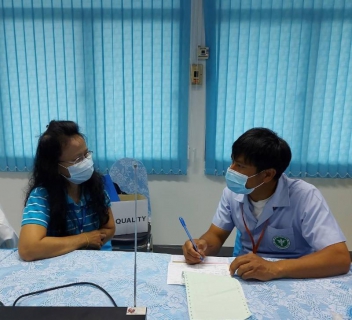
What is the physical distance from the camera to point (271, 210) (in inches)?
49.9

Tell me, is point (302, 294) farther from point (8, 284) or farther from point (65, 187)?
point (65, 187)

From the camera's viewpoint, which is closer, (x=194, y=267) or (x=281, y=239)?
(x=194, y=267)

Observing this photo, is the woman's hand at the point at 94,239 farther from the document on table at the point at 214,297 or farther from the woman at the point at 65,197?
the document on table at the point at 214,297

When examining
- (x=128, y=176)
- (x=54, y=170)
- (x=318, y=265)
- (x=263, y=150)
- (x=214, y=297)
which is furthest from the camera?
(x=128, y=176)

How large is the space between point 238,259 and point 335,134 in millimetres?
1862

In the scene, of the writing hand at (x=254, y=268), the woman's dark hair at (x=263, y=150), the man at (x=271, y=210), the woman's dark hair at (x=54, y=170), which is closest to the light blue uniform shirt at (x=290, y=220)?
the man at (x=271, y=210)

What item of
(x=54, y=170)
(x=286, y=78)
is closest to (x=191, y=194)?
(x=286, y=78)

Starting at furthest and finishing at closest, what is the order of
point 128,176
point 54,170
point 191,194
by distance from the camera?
point 191,194 < point 128,176 < point 54,170

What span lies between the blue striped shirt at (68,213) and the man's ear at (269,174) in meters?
0.79

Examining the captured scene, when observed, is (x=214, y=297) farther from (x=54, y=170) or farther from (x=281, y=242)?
(x=54, y=170)

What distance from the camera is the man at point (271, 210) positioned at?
1.14 metres

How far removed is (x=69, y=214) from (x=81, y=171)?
203 millimetres

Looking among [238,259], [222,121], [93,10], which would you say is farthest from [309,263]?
[93,10]

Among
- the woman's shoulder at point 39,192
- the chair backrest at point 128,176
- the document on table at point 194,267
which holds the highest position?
the woman's shoulder at point 39,192
